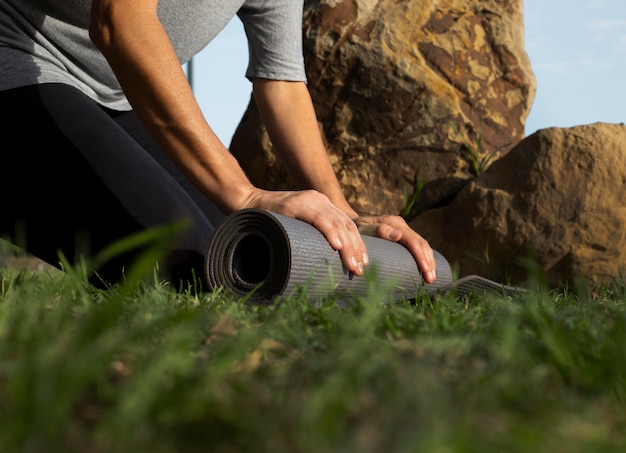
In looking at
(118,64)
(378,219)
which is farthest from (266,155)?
(118,64)

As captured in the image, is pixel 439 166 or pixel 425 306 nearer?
pixel 425 306

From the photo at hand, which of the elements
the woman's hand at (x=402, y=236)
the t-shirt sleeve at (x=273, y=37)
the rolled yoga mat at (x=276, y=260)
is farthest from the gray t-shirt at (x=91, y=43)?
the rolled yoga mat at (x=276, y=260)

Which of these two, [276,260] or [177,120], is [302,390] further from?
[177,120]

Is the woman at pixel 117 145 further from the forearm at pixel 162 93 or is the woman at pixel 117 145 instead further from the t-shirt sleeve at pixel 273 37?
the t-shirt sleeve at pixel 273 37

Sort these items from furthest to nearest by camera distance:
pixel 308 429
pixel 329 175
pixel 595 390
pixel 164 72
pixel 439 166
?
pixel 439 166 → pixel 329 175 → pixel 164 72 → pixel 595 390 → pixel 308 429

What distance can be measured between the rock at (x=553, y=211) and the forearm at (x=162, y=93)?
2.19 m

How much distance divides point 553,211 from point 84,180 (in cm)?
295

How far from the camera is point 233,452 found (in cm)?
80

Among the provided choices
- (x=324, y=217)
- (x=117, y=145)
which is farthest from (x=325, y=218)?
(x=117, y=145)

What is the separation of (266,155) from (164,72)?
2.90 meters

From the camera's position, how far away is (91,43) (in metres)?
3.13

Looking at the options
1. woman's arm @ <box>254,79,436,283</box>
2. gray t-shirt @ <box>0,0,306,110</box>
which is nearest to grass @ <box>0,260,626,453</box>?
gray t-shirt @ <box>0,0,306,110</box>

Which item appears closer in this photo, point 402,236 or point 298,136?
point 402,236

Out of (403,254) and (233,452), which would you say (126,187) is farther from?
(233,452)
